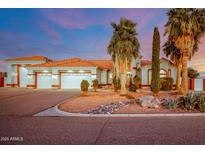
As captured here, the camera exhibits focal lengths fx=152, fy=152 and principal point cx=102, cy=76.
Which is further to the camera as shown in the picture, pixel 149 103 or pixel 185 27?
pixel 185 27

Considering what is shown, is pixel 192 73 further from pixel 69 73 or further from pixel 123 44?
pixel 69 73

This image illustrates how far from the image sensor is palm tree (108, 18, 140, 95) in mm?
13828

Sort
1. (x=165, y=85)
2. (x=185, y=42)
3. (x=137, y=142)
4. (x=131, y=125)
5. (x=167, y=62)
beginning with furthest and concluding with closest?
(x=167, y=62) < (x=165, y=85) < (x=185, y=42) < (x=131, y=125) < (x=137, y=142)

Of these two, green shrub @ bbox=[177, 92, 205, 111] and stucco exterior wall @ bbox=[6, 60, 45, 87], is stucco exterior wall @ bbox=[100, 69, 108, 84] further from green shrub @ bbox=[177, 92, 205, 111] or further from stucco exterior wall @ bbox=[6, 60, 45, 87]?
green shrub @ bbox=[177, 92, 205, 111]

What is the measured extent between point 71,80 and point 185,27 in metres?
17.2

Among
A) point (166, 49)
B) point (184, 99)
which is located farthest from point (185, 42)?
point (184, 99)

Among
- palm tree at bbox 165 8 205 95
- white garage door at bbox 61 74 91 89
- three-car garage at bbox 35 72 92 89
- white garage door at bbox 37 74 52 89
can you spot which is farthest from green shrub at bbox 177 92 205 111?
white garage door at bbox 37 74 52 89

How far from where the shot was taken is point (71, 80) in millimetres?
24422

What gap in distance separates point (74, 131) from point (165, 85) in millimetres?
17707

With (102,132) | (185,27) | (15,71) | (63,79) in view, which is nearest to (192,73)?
(185,27)

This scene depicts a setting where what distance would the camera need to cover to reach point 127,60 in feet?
46.9

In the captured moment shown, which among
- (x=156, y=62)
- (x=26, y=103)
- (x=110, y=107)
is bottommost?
(x=26, y=103)

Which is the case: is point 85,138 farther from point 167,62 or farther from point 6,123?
point 167,62

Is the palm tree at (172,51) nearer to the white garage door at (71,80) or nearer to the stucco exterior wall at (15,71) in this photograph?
the white garage door at (71,80)
